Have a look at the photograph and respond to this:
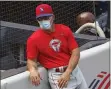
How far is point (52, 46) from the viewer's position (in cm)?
296

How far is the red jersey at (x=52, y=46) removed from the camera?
9.64 ft

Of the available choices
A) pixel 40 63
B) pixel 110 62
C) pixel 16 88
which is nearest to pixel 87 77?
pixel 110 62

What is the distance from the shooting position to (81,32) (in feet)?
13.6

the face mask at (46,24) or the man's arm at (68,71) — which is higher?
the face mask at (46,24)

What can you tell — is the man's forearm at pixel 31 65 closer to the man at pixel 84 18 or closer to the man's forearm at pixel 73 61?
the man's forearm at pixel 73 61

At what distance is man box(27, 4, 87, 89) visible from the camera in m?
2.92

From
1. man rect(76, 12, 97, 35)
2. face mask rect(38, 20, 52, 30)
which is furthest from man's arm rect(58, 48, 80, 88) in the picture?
man rect(76, 12, 97, 35)

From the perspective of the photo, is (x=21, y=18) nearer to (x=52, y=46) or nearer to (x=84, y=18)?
(x=84, y=18)

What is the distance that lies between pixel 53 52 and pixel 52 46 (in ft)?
0.15

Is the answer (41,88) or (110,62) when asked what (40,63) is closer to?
(41,88)

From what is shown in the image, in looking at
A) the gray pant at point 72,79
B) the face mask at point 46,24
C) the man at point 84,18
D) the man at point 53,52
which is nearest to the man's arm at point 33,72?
the man at point 53,52

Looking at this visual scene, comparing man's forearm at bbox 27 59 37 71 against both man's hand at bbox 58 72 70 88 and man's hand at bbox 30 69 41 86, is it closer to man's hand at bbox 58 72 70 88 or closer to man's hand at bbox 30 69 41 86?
man's hand at bbox 30 69 41 86

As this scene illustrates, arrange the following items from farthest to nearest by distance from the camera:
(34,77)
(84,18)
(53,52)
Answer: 1. (84,18)
2. (53,52)
3. (34,77)

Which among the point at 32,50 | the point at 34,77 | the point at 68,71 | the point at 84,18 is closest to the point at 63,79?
the point at 68,71
